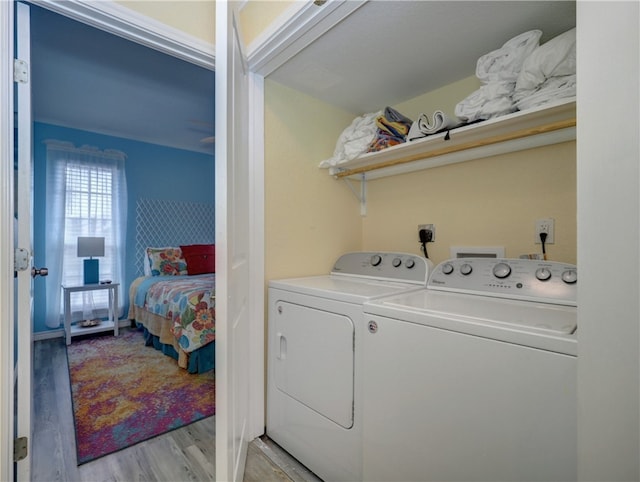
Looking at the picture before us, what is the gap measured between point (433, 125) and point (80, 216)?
4.13 metres

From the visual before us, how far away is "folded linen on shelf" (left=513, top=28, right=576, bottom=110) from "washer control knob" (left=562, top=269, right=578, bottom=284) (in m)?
0.62

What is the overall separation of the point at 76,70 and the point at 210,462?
2.97 meters

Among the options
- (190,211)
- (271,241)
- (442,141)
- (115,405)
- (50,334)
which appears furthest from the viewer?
(190,211)

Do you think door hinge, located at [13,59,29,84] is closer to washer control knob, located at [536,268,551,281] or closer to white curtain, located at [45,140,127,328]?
washer control knob, located at [536,268,551,281]

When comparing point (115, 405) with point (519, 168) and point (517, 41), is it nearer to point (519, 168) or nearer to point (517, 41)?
point (519, 168)

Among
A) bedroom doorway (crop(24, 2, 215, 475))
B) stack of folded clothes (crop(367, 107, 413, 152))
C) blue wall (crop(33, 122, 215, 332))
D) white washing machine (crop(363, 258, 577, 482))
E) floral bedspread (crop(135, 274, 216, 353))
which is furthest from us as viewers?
blue wall (crop(33, 122, 215, 332))

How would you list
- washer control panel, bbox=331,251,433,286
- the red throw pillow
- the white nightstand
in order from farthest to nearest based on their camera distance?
the red throw pillow
the white nightstand
washer control panel, bbox=331,251,433,286

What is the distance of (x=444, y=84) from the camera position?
1829mm

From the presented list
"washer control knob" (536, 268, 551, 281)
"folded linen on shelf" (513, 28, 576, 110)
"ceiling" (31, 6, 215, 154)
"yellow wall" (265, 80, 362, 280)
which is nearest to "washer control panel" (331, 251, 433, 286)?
"yellow wall" (265, 80, 362, 280)

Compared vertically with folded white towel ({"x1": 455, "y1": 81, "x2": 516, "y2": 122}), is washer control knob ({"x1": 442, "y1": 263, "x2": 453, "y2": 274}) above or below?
below

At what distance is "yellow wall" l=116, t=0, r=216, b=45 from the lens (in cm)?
132

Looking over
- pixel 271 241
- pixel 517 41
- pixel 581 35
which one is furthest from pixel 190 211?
pixel 581 35

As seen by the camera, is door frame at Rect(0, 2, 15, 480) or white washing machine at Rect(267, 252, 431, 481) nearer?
door frame at Rect(0, 2, 15, 480)

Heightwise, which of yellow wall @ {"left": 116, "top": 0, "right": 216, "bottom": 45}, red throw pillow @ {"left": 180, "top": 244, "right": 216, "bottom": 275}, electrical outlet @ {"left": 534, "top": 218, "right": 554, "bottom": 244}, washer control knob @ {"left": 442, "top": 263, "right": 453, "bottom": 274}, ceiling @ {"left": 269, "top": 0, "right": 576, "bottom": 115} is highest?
yellow wall @ {"left": 116, "top": 0, "right": 216, "bottom": 45}
